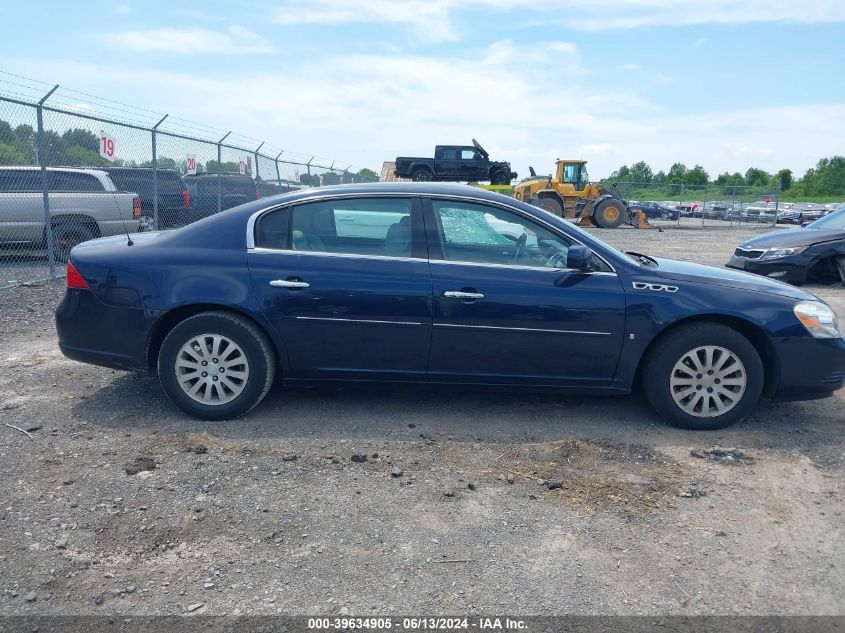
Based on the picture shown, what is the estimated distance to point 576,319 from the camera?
14.9 feet

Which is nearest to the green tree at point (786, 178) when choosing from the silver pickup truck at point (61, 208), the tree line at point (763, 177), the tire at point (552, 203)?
the tree line at point (763, 177)

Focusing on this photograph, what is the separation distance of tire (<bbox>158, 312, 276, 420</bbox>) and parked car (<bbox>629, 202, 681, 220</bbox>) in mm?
36009

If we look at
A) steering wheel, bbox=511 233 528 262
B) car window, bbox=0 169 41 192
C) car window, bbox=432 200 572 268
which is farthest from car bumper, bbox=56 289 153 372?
car window, bbox=0 169 41 192

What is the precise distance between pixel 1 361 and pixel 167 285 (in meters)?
2.34

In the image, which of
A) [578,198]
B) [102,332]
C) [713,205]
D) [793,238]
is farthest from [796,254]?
[713,205]

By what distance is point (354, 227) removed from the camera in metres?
4.74

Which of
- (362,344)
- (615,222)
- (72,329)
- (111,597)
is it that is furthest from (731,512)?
(615,222)

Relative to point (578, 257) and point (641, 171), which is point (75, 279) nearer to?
point (578, 257)

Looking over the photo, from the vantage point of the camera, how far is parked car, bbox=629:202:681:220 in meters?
38.0

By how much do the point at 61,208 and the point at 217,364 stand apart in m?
7.42

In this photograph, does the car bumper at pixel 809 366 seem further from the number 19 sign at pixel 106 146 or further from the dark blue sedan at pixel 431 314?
the number 19 sign at pixel 106 146

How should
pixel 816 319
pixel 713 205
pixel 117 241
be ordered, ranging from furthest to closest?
pixel 713 205 → pixel 117 241 → pixel 816 319

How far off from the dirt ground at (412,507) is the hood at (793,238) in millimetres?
6751

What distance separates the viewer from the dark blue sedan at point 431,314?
453 centimetres
